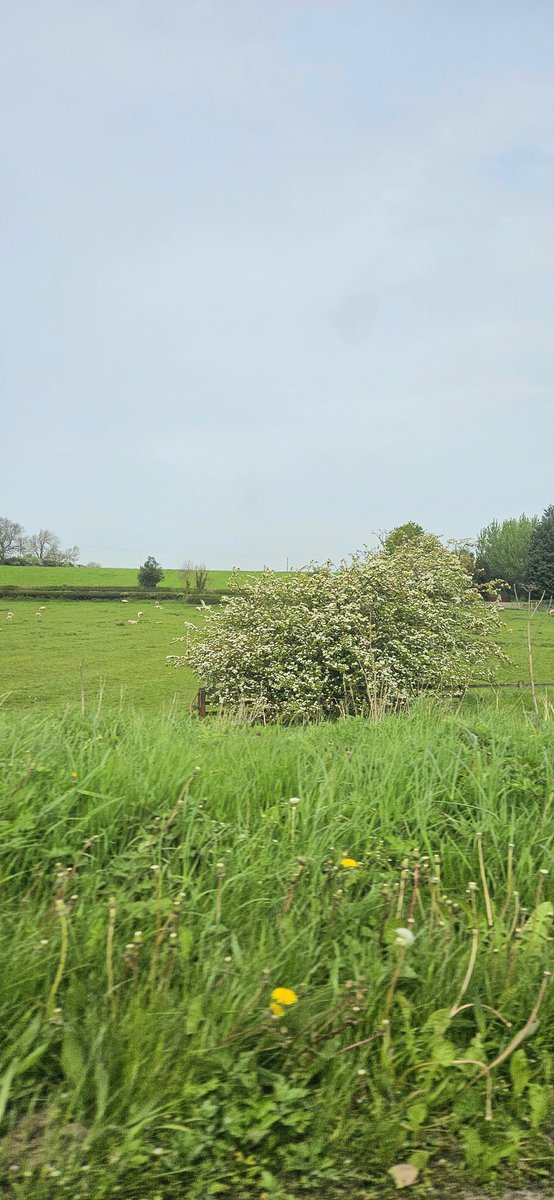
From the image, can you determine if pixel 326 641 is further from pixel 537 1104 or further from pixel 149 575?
pixel 149 575

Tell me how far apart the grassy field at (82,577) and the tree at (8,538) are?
364cm

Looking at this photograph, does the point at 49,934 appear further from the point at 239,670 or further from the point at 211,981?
the point at 239,670

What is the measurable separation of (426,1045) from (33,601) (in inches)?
1653

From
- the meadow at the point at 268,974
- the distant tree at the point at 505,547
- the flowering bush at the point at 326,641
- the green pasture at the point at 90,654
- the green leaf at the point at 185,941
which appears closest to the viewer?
the meadow at the point at 268,974

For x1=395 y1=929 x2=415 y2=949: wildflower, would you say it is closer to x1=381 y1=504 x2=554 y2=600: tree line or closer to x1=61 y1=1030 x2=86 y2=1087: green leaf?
x1=61 y1=1030 x2=86 y2=1087: green leaf

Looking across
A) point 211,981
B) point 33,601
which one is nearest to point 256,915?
point 211,981

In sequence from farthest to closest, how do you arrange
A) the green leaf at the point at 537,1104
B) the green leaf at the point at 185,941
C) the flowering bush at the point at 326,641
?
the flowering bush at the point at 326,641 < the green leaf at the point at 185,941 < the green leaf at the point at 537,1104

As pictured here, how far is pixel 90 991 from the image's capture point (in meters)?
2.38

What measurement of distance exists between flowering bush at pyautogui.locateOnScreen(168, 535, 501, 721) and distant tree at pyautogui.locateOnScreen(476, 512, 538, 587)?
177 feet

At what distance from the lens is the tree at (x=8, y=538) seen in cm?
6016

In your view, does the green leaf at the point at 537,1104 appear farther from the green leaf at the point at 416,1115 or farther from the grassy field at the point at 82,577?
the grassy field at the point at 82,577

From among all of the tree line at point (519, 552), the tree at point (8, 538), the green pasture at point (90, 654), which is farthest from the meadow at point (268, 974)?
the tree at point (8, 538)

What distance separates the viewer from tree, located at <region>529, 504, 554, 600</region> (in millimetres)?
50369

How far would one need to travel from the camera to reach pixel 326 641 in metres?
11.5
